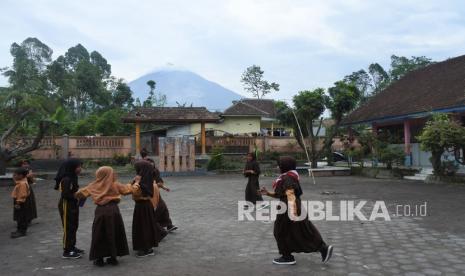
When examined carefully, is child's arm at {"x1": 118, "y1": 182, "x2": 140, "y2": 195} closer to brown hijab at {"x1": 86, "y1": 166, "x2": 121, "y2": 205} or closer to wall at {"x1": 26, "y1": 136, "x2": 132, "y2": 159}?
brown hijab at {"x1": 86, "y1": 166, "x2": 121, "y2": 205}

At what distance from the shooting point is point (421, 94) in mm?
20031

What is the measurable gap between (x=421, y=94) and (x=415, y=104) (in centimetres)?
143

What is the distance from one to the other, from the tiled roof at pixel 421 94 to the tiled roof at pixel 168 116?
A: 28.1ft

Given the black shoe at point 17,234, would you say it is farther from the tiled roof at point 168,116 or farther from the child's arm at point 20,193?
the tiled roof at point 168,116

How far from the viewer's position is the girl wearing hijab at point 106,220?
5.62m

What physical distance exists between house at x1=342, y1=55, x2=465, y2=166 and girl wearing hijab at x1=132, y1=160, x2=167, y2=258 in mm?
13144

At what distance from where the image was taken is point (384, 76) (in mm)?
46688

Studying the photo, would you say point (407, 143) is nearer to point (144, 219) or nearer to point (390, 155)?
point (390, 155)

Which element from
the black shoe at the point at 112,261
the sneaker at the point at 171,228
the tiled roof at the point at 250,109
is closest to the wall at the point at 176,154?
the tiled roof at the point at 250,109

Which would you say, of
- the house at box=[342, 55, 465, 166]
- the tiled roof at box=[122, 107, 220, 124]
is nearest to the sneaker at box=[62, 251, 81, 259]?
the house at box=[342, 55, 465, 166]

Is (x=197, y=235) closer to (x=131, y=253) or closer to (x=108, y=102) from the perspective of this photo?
(x=131, y=253)

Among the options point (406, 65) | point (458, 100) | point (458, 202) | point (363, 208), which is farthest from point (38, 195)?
point (406, 65)

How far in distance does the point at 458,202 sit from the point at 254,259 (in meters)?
7.18

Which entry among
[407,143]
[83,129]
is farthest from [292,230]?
[83,129]
